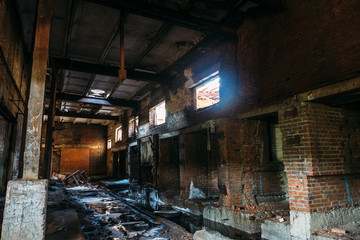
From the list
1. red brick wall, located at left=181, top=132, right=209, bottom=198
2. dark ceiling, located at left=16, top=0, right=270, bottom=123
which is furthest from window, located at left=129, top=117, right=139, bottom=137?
red brick wall, located at left=181, top=132, right=209, bottom=198

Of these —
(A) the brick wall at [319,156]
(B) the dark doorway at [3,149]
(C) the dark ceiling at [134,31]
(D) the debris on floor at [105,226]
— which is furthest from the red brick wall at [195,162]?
(B) the dark doorway at [3,149]

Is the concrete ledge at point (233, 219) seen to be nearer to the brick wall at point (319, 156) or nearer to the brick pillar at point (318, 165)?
the brick pillar at point (318, 165)

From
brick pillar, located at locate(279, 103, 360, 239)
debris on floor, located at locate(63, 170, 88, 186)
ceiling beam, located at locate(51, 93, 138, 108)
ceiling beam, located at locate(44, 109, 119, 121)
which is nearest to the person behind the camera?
brick pillar, located at locate(279, 103, 360, 239)

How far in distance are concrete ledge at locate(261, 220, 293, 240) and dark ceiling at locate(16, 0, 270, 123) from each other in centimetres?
530

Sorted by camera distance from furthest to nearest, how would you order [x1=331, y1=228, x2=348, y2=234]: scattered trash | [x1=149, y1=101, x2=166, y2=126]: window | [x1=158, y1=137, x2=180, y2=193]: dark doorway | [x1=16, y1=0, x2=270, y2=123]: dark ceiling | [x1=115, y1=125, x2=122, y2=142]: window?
1. [x1=115, y1=125, x2=122, y2=142]: window
2. [x1=149, y1=101, x2=166, y2=126]: window
3. [x1=158, y1=137, x2=180, y2=193]: dark doorway
4. [x1=16, y1=0, x2=270, y2=123]: dark ceiling
5. [x1=331, y1=228, x2=348, y2=234]: scattered trash

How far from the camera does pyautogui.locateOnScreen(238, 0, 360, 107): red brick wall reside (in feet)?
15.7

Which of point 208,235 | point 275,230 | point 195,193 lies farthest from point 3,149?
point 275,230

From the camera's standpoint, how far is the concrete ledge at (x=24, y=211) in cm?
314

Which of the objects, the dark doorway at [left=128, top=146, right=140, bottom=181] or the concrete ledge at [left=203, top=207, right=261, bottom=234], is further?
the dark doorway at [left=128, top=146, right=140, bottom=181]

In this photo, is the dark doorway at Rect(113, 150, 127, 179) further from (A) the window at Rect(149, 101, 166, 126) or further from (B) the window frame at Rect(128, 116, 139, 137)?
(A) the window at Rect(149, 101, 166, 126)

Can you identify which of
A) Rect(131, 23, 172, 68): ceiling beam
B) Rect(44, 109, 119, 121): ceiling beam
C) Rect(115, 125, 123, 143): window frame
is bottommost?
Rect(115, 125, 123, 143): window frame

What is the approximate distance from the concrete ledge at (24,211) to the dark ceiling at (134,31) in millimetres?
4531

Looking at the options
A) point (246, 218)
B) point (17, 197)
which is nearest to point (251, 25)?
point (246, 218)

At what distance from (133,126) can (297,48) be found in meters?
12.9
